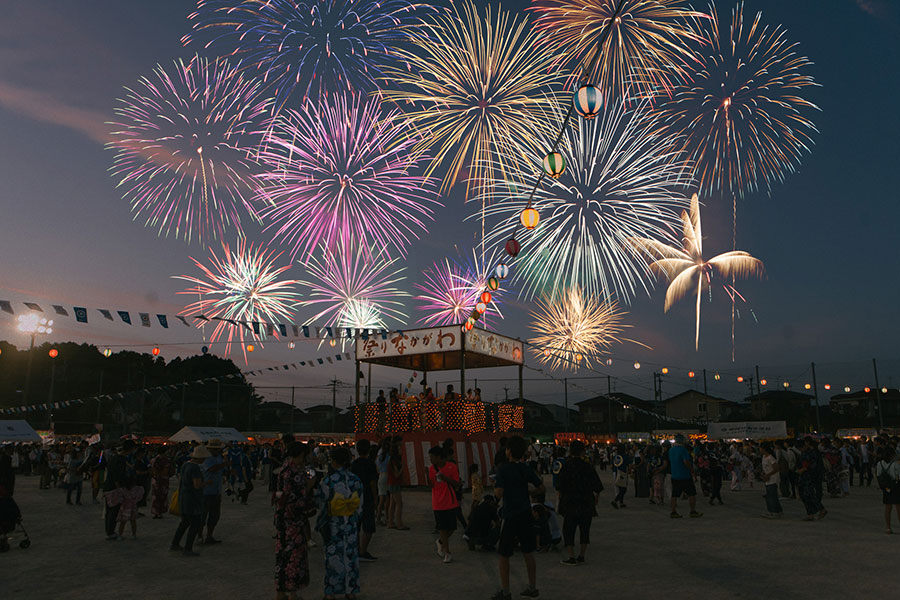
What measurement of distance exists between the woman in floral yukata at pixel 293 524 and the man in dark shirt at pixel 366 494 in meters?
2.52

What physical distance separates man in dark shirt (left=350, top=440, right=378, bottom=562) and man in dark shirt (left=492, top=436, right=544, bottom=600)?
3.05 metres

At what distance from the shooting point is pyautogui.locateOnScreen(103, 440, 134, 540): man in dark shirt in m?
11.4

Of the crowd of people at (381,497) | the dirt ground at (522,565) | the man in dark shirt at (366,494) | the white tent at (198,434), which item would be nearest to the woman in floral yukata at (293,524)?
the crowd of people at (381,497)

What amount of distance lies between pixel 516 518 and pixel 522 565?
2431 millimetres

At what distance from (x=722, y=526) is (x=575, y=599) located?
7.72 m

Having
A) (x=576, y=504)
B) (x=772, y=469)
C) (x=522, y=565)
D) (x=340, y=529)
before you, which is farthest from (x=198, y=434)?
(x=340, y=529)

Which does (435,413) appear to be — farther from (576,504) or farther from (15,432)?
(15,432)

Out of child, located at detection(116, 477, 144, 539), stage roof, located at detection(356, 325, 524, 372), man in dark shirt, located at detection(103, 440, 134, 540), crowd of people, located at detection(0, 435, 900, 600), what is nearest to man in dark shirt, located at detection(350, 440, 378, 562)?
crowd of people, located at detection(0, 435, 900, 600)

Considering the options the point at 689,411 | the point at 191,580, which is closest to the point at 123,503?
the point at 191,580

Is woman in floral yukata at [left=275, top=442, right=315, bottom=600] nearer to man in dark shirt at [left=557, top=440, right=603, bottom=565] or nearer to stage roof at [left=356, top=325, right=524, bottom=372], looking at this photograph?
man in dark shirt at [left=557, top=440, right=603, bottom=565]

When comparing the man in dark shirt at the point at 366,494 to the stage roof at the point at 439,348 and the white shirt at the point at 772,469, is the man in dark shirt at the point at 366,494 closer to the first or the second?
the white shirt at the point at 772,469

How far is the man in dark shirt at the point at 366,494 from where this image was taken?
30.8ft

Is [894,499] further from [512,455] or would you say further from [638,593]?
[512,455]

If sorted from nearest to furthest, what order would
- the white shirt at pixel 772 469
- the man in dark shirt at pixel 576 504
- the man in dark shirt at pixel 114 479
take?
the man in dark shirt at pixel 576 504, the man in dark shirt at pixel 114 479, the white shirt at pixel 772 469
